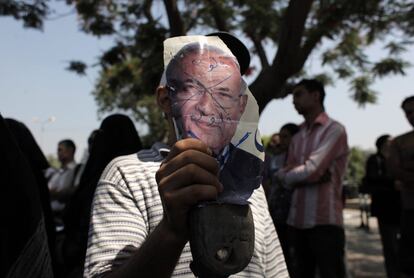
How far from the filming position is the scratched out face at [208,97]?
2.87ft

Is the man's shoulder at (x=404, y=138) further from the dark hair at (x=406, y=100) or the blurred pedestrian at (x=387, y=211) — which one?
the blurred pedestrian at (x=387, y=211)

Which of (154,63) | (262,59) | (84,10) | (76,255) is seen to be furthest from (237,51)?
(84,10)

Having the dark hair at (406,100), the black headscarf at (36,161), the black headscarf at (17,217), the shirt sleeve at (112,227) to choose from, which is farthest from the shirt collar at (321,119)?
the black headscarf at (17,217)

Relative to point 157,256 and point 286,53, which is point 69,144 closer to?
point 286,53

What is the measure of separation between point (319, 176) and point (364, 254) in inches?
204

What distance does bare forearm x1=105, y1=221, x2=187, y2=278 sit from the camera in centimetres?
89

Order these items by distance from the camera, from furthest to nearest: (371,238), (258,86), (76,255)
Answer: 1. (371,238)
2. (258,86)
3. (76,255)

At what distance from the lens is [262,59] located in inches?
273

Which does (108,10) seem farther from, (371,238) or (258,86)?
(371,238)

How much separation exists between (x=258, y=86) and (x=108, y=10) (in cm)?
395

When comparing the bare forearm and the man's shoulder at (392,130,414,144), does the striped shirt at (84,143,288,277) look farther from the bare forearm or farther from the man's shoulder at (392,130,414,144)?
the man's shoulder at (392,130,414,144)

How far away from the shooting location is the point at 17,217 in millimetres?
1147

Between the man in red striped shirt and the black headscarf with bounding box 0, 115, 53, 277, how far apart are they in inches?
105

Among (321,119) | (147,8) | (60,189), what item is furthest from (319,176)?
(147,8)
